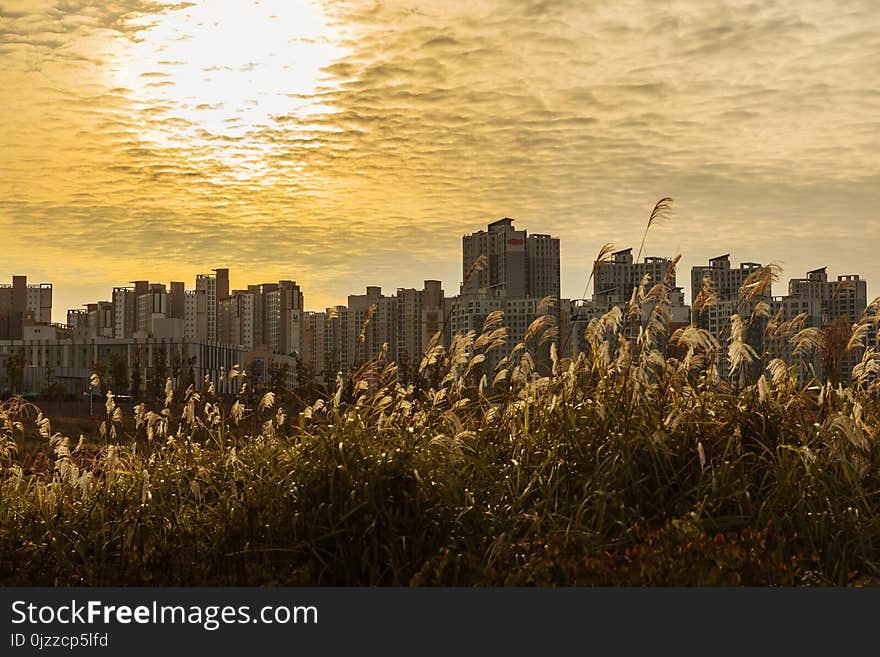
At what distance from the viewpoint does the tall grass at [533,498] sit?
4961 mm

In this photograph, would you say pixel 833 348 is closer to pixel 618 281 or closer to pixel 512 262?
pixel 618 281

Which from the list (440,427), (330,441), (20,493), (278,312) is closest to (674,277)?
(440,427)

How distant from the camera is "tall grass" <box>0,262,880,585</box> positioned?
195 inches

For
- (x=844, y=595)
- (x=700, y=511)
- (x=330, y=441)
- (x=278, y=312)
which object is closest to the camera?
(x=844, y=595)

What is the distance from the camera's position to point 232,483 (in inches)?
214

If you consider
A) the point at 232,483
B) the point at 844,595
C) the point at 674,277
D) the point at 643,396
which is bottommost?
the point at 844,595

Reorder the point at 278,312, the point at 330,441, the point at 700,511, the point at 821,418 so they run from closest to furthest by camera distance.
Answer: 1. the point at 700,511
2. the point at 330,441
3. the point at 821,418
4. the point at 278,312

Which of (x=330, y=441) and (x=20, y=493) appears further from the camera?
(x=20, y=493)

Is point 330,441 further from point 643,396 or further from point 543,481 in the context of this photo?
point 643,396

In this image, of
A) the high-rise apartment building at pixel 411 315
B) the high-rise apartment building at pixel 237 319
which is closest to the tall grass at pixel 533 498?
the high-rise apartment building at pixel 411 315

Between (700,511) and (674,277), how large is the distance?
6.93ft

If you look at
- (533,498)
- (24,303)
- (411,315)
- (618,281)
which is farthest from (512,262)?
(24,303)

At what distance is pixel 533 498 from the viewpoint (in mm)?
5602

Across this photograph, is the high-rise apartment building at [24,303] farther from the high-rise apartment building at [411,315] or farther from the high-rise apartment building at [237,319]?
the high-rise apartment building at [411,315]
